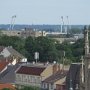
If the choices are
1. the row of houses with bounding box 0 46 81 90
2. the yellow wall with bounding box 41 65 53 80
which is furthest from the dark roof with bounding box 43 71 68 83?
the yellow wall with bounding box 41 65 53 80

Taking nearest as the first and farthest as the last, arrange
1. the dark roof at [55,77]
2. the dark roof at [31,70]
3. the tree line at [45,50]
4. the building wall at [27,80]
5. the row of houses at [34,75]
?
1. the dark roof at [55,77]
2. the row of houses at [34,75]
3. the building wall at [27,80]
4. the dark roof at [31,70]
5. the tree line at [45,50]

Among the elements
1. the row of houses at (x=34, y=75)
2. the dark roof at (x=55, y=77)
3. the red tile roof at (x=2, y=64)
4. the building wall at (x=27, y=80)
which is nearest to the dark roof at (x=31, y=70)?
the row of houses at (x=34, y=75)

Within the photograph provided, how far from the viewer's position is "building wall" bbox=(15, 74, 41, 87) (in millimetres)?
80031

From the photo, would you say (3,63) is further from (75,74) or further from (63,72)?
(75,74)

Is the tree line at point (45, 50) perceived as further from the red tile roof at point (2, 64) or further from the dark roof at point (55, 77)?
the dark roof at point (55, 77)

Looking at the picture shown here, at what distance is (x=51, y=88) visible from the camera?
70188mm

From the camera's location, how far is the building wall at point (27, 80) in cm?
8003

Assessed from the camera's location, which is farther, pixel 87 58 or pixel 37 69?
pixel 37 69

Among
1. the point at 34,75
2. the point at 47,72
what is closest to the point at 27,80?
the point at 34,75

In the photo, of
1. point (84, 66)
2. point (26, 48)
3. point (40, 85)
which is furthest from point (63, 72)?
point (26, 48)

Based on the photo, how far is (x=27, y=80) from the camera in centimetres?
8281

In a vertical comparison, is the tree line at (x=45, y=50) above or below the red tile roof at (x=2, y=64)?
below

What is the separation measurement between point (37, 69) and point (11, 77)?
5692mm

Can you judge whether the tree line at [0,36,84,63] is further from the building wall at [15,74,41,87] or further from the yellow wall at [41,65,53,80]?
the yellow wall at [41,65,53,80]
